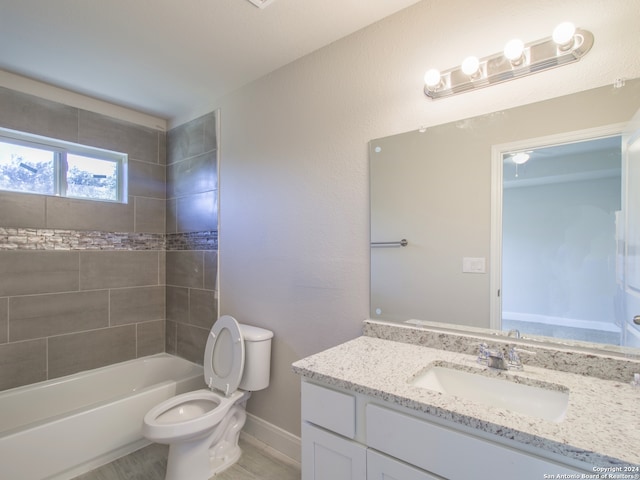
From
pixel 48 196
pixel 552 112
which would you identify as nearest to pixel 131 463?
pixel 48 196

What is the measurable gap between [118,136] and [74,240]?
94 centimetres

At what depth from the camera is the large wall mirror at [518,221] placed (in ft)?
3.71

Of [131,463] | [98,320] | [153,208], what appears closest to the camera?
[131,463]

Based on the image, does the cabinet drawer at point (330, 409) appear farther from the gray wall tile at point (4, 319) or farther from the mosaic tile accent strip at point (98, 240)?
the gray wall tile at point (4, 319)

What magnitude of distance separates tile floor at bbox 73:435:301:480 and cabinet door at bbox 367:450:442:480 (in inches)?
43.6

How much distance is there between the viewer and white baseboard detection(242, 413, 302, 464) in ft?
6.70

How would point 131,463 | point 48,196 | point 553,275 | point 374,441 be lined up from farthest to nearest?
point 48,196, point 131,463, point 553,275, point 374,441

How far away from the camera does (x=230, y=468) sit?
6.52 feet

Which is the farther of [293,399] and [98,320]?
[98,320]

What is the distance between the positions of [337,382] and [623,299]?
3.36 ft

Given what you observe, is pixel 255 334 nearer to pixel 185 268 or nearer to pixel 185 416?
pixel 185 416

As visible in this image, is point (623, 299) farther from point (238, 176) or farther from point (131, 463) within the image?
point (131, 463)

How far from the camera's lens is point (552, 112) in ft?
4.08

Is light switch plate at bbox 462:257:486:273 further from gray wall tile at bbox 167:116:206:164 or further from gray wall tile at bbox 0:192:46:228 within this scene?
gray wall tile at bbox 0:192:46:228
